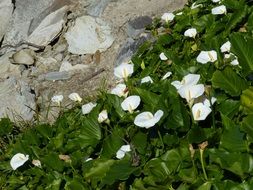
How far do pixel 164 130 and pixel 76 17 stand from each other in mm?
3330

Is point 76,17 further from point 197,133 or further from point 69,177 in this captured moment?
point 197,133

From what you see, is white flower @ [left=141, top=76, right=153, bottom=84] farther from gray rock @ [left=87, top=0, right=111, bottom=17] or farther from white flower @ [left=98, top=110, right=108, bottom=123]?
gray rock @ [left=87, top=0, right=111, bottom=17]

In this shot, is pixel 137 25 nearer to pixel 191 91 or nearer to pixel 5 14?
pixel 5 14

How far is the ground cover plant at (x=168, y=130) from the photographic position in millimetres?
2600

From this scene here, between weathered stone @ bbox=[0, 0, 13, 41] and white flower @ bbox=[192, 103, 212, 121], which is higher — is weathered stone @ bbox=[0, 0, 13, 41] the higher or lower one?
the lower one

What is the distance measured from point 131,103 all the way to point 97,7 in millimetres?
2983

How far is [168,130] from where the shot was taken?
116 inches

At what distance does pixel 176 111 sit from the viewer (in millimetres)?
2861

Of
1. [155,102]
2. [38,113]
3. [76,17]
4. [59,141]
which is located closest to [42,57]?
[76,17]

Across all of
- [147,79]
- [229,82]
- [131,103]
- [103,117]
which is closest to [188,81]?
[229,82]

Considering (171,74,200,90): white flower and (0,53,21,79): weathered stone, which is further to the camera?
(0,53,21,79): weathered stone

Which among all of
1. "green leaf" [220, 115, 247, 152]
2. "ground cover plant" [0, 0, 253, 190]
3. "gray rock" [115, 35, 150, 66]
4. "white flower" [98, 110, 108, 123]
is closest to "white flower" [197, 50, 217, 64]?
"ground cover plant" [0, 0, 253, 190]

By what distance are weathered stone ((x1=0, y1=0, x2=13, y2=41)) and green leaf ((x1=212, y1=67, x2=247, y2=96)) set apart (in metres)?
4.07

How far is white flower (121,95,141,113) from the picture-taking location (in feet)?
10.4
